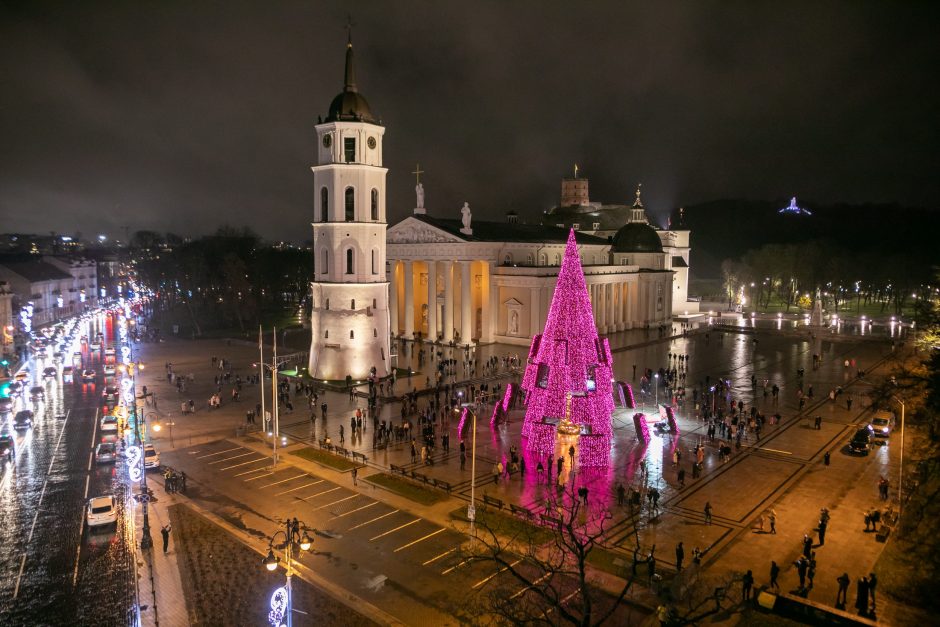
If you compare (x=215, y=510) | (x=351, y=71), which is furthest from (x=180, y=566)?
(x=351, y=71)

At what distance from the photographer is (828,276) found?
9775cm

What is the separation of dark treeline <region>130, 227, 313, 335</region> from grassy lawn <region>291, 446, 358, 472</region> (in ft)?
151

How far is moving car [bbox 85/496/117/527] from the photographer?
2142cm

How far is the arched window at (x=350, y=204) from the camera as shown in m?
43.1

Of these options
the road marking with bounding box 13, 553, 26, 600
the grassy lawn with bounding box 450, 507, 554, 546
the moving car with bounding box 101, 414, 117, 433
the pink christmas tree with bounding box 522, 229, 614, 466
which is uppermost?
the pink christmas tree with bounding box 522, 229, 614, 466

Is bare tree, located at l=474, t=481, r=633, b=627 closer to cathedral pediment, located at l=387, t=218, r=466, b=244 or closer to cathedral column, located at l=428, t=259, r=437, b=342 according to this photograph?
cathedral column, located at l=428, t=259, r=437, b=342

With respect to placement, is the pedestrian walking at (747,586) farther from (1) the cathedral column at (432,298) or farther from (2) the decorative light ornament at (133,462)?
(1) the cathedral column at (432,298)

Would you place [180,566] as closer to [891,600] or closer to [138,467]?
[138,467]

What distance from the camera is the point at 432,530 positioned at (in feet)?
70.9

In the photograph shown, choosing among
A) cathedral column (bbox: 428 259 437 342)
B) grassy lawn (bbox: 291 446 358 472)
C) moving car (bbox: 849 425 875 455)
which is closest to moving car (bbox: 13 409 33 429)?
grassy lawn (bbox: 291 446 358 472)

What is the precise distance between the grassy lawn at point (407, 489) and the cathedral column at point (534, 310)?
3582 centimetres

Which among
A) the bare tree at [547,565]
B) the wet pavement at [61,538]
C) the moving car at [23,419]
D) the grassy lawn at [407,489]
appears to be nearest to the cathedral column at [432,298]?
the wet pavement at [61,538]

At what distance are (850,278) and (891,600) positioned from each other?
9685 cm

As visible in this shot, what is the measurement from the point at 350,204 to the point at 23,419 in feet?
72.0
